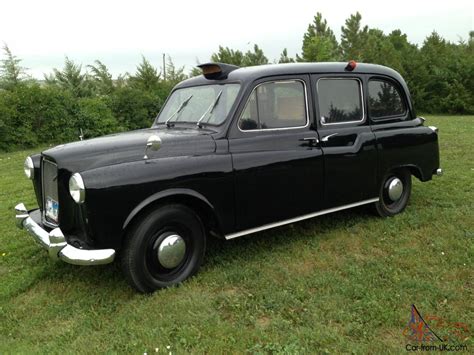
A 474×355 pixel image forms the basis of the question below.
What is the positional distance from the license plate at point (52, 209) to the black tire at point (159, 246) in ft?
2.32

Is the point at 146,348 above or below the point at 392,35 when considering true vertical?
below

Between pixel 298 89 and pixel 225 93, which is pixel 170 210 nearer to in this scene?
pixel 225 93

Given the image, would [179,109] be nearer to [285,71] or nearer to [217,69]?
[217,69]

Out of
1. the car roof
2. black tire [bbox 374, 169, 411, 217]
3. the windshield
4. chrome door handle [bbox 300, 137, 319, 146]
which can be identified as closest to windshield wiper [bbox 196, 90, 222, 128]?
the windshield

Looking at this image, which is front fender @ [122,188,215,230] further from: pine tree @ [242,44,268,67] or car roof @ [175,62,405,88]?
pine tree @ [242,44,268,67]

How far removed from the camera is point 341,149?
14.5ft

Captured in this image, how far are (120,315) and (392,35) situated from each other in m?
35.4

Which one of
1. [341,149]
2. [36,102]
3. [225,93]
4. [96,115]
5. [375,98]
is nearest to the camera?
[225,93]

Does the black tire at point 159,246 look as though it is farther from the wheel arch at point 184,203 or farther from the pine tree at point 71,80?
the pine tree at point 71,80

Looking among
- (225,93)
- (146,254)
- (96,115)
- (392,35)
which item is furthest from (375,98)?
(392,35)

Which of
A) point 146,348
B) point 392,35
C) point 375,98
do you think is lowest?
point 146,348

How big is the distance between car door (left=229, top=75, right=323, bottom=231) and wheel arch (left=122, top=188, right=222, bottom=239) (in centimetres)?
24

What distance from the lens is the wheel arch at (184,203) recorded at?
10.6 feet

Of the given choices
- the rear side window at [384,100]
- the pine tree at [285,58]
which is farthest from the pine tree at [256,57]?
the rear side window at [384,100]
